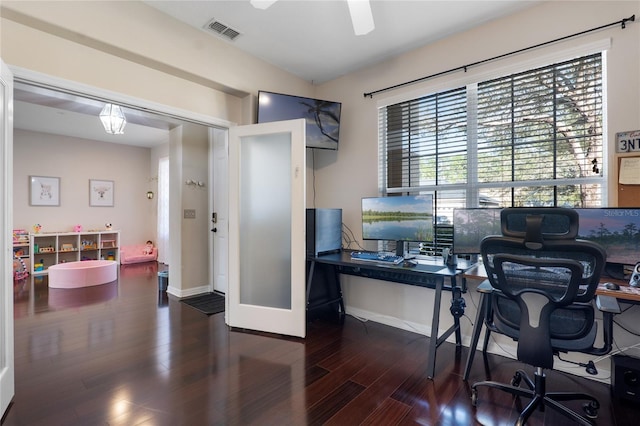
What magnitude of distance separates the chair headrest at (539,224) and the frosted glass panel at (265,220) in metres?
1.91

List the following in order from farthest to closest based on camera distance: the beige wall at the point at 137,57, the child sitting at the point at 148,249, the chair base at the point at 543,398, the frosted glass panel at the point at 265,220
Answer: the child sitting at the point at 148,249 < the frosted glass panel at the point at 265,220 < the beige wall at the point at 137,57 < the chair base at the point at 543,398

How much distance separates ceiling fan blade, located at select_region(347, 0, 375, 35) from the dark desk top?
181cm

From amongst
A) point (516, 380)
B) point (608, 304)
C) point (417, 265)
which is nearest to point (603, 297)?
point (608, 304)

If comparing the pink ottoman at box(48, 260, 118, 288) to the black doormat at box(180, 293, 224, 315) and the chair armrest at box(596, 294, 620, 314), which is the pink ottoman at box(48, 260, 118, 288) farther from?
the chair armrest at box(596, 294, 620, 314)

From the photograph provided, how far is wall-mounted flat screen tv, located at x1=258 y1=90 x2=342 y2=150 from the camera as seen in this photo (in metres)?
3.21

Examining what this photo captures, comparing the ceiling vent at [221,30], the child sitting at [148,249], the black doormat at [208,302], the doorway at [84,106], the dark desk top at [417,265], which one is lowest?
the black doormat at [208,302]

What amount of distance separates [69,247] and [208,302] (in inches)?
168

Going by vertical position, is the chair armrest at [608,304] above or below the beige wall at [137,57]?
below

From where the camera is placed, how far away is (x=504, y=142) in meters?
2.59

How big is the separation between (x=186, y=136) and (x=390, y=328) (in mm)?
3846

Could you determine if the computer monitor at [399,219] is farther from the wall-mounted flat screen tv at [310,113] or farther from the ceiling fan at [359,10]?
the ceiling fan at [359,10]

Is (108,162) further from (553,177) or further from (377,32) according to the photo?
(553,177)

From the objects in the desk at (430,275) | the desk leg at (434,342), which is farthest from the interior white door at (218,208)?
the desk leg at (434,342)

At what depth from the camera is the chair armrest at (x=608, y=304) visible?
152 centimetres
